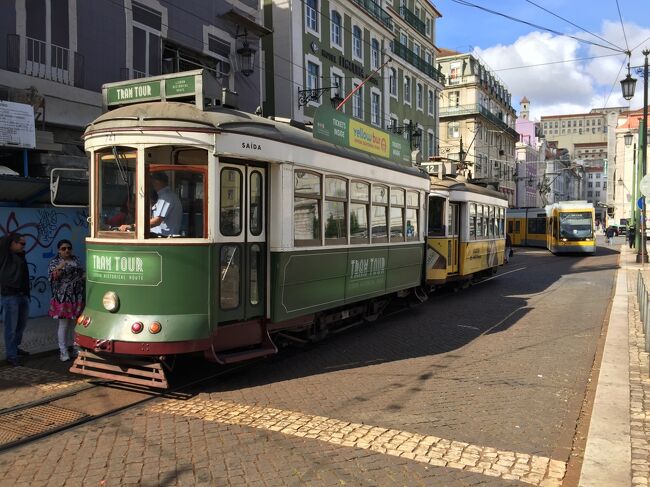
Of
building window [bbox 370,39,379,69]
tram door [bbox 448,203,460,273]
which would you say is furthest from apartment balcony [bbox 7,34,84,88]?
building window [bbox 370,39,379,69]

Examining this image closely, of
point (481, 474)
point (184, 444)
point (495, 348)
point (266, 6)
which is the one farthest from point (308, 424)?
point (266, 6)

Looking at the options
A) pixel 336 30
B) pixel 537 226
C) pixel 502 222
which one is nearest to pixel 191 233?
pixel 502 222

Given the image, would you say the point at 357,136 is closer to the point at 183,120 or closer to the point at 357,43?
the point at 183,120

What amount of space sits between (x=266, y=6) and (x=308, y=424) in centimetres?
2140

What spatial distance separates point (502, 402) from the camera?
6164 millimetres

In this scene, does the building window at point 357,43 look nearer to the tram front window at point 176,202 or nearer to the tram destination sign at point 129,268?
the tram front window at point 176,202

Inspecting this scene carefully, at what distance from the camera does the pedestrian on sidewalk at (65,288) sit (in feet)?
24.4

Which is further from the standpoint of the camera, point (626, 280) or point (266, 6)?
point (266, 6)

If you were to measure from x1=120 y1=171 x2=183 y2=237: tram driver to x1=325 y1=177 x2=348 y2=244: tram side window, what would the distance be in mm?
2414

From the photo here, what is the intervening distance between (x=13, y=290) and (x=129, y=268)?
2389mm

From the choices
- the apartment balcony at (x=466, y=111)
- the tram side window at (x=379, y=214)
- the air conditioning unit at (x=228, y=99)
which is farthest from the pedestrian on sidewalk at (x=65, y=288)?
the apartment balcony at (x=466, y=111)

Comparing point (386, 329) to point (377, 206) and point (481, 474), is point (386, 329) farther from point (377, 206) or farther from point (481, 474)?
point (481, 474)

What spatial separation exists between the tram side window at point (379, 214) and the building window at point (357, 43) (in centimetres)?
2039

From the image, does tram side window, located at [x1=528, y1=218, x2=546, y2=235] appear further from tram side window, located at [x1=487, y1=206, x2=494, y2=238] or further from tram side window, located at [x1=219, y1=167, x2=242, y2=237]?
tram side window, located at [x1=219, y1=167, x2=242, y2=237]
